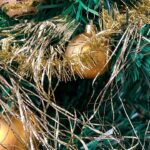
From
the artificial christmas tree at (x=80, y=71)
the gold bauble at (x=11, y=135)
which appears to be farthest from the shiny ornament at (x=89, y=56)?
the gold bauble at (x=11, y=135)

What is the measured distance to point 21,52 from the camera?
1.00 meters

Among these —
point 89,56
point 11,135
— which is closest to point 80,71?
point 89,56

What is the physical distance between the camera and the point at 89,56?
979 millimetres

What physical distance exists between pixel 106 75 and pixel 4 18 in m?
0.27

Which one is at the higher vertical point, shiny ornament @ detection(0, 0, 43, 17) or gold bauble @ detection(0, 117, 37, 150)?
shiny ornament @ detection(0, 0, 43, 17)

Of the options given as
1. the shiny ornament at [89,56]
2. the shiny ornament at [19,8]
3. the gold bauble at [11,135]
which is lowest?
the gold bauble at [11,135]

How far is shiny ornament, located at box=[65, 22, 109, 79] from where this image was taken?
0.98 m

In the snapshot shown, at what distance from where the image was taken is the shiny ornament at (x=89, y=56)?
0.98 meters

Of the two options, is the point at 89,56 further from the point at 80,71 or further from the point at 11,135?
the point at 11,135

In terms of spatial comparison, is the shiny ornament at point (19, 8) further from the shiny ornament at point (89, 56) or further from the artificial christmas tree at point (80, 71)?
the shiny ornament at point (89, 56)

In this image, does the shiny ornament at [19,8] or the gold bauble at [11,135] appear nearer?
the gold bauble at [11,135]

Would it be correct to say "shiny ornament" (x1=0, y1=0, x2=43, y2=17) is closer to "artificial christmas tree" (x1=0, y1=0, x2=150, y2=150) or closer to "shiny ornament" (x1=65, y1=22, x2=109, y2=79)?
"artificial christmas tree" (x1=0, y1=0, x2=150, y2=150)

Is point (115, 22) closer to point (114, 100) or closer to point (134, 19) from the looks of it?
point (134, 19)

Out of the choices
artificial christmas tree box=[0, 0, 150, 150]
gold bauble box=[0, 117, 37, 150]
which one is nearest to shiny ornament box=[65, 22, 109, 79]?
artificial christmas tree box=[0, 0, 150, 150]
